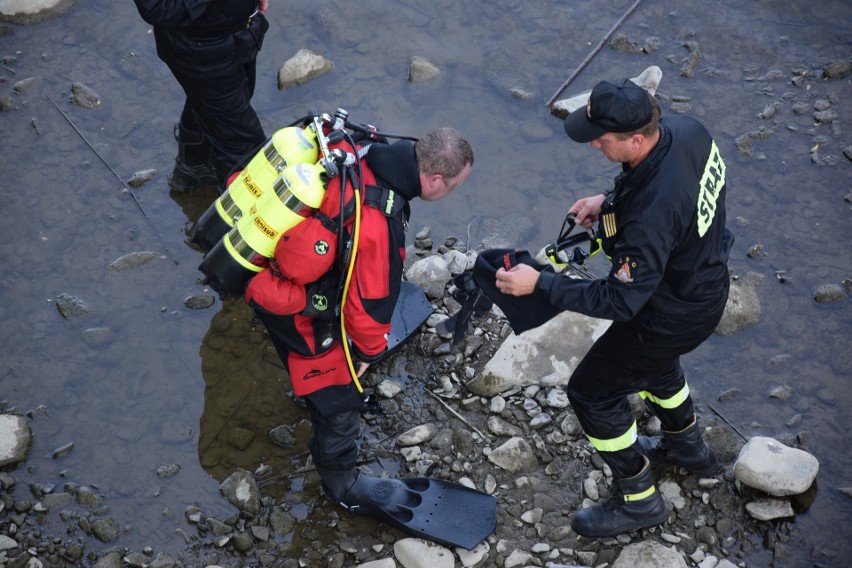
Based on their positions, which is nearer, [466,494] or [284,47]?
[466,494]

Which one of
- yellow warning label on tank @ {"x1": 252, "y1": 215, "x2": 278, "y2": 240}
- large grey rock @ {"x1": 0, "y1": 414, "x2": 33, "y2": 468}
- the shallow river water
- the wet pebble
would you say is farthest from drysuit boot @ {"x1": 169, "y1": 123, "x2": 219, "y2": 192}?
yellow warning label on tank @ {"x1": 252, "y1": 215, "x2": 278, "y2": 240}

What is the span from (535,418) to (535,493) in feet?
1.52

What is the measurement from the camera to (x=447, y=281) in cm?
534

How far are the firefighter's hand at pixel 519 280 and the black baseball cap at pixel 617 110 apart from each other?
674 mm

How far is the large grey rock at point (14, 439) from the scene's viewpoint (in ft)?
14.6

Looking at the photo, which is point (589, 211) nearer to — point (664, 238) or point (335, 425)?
point (664, 238)

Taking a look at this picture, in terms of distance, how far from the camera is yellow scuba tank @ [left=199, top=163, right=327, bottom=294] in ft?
11.7

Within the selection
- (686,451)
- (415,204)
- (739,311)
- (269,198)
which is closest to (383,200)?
(269,198)

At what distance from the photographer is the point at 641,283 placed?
3.38 m

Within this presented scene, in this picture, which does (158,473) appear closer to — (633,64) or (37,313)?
(37,313)

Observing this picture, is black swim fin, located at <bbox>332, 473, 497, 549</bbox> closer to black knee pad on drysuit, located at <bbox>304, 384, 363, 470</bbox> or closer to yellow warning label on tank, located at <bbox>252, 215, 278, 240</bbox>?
black knee pad on drysuit, located at <bbox>304, 384, 363, 470</bbox>

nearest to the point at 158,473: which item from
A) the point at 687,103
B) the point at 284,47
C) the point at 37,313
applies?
the point at 37,313

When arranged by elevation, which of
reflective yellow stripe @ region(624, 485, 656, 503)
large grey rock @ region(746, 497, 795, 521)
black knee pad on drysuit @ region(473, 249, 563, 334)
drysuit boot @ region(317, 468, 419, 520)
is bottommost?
large grey rock @ region(746, 497, 795, 521)

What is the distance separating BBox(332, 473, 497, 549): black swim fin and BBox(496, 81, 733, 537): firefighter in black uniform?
1.69ft
